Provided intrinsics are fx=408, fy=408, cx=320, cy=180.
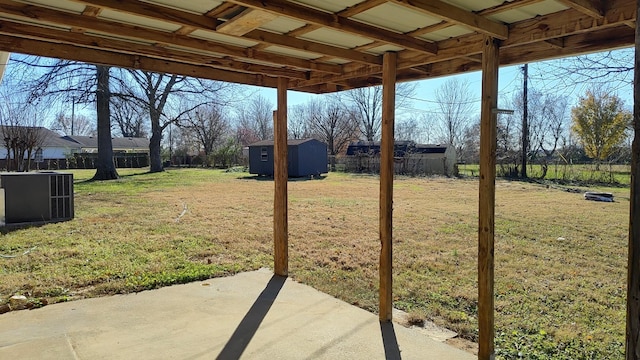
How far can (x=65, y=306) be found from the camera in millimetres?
3359

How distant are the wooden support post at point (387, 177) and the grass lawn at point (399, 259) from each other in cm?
37

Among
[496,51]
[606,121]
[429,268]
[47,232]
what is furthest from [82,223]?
[606,121]

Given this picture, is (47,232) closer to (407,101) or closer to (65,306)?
(65,306)

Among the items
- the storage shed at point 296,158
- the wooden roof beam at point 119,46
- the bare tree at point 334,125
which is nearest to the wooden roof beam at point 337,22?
the wooden roof beam at point 119,46

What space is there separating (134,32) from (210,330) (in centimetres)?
207

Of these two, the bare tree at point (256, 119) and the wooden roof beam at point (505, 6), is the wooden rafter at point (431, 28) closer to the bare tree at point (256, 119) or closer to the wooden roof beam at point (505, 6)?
the wooden roof beam at point (505, 6)

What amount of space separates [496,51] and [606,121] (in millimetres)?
23048

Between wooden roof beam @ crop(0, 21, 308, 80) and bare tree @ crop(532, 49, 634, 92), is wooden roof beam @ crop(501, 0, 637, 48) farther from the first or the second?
bare tree @ crop(532, 49, 634, 92)

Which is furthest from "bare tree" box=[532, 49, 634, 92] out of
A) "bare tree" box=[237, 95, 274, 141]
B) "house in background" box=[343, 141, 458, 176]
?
"bare tree" box=[237, 95, 274, 141]

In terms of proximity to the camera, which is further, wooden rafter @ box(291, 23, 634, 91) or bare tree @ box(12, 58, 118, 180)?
bare tree @ box(12, 58, 118, 180)

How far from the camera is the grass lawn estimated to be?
3.35 meters

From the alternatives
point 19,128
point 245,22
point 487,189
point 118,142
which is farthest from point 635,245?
point 118,142

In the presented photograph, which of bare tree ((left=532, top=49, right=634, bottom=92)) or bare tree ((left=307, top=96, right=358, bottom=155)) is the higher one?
bare tree ((left=307, top=96, right=358, bottom=155))

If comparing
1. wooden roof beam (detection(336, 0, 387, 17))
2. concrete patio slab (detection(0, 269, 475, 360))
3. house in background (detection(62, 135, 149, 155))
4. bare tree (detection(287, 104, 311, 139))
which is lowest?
concrete patio slab (detection(0, 269, 475, 360))
